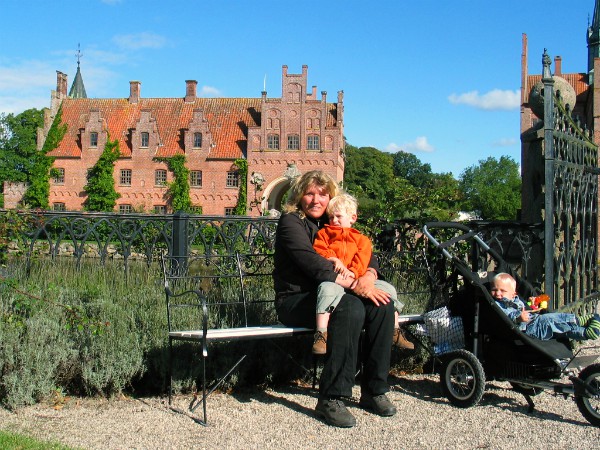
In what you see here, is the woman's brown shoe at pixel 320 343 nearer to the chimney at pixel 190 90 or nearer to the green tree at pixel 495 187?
the chimney at pixel 190 90

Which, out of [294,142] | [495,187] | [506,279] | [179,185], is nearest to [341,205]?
[506,279]

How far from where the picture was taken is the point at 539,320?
13.9 ft

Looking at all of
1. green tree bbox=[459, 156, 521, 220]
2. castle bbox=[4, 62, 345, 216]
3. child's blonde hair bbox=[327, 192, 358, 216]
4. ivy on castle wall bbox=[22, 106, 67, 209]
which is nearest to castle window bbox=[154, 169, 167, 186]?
castle bbox=[4, 62, 345, 216]

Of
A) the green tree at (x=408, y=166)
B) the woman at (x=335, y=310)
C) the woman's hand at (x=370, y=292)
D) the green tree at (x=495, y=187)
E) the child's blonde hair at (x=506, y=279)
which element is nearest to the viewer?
the woman at (x=335, y=310)

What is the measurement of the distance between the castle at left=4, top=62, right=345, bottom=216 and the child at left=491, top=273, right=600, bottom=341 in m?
38.5

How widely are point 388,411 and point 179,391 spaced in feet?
4.78

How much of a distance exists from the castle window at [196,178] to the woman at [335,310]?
41.2 meters

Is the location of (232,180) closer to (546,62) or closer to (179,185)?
(179,185)

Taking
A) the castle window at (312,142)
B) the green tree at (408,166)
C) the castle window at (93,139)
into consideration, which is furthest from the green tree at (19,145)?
the green tree at (408,166)

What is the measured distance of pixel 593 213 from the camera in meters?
6.83

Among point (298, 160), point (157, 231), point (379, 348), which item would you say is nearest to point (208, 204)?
point (298, 160)

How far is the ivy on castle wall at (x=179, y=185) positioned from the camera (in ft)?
146

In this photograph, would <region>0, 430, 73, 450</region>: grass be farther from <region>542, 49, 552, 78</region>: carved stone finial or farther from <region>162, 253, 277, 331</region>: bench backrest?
<region>542, 49, 552, 78</region>: carved stone finial

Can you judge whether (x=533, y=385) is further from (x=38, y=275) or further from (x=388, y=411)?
(x=38, y=275)
